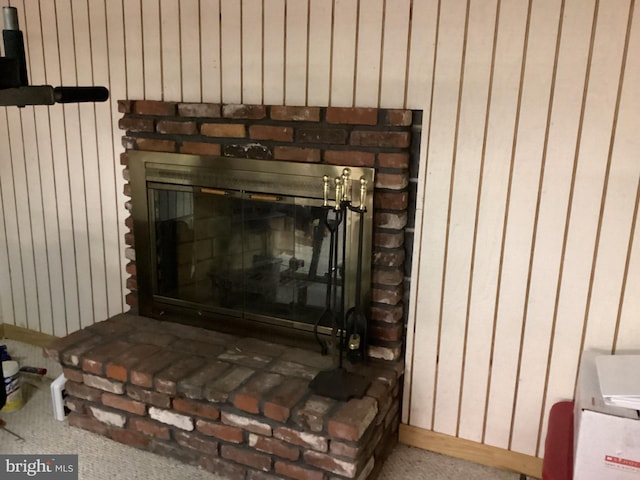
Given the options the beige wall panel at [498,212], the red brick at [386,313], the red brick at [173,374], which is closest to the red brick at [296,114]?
the beige wall panel at [498,212]

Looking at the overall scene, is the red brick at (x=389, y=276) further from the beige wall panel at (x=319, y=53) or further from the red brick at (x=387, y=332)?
the beige wall panel at (x=319, y=53)

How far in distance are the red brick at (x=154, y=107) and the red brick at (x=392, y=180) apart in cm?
83

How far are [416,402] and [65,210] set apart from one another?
5.55 feet

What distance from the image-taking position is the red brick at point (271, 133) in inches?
76.9

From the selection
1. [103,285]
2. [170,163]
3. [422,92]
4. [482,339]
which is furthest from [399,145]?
[103,285]

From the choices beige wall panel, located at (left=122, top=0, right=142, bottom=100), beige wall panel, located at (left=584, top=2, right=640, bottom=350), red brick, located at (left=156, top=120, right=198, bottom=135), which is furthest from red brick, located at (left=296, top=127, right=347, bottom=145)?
beige wall panel, located at (left=584, top=2, right=640, bottom=350)

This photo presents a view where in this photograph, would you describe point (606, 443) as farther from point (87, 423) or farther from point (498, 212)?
point (87, 423)

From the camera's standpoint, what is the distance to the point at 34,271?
2715 millimetres

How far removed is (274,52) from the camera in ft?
6.43

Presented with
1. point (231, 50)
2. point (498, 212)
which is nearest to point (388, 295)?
point (498, 212)

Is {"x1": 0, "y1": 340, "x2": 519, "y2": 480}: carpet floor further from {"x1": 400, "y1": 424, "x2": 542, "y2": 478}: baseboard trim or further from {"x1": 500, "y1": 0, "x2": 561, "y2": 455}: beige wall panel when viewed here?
{"x1": 500, "y1": 0, "x2": 561, "y2": 455}: beige wall panel

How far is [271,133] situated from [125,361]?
3.03ft

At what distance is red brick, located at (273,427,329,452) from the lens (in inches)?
65.9

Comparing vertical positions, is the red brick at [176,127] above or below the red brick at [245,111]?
below
